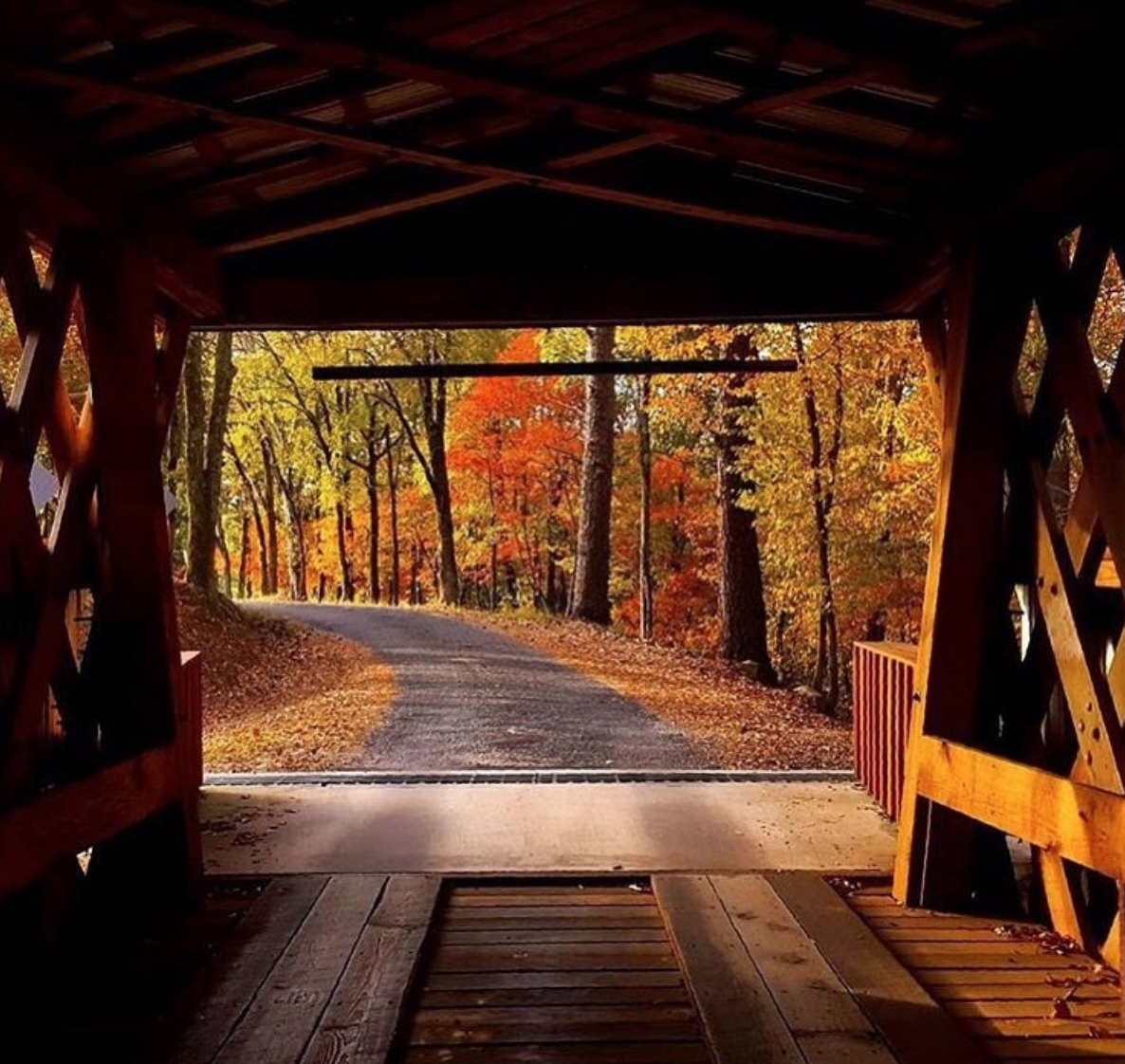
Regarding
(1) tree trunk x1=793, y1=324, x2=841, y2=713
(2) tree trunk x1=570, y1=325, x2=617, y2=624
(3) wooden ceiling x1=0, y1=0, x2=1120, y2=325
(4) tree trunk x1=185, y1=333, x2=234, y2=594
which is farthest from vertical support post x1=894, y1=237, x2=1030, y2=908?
(2) tree trunk x1=570, y1=325, x2=617, y2=624

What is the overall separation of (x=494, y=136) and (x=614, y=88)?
2.22ft

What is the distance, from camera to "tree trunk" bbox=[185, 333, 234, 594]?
637 inches

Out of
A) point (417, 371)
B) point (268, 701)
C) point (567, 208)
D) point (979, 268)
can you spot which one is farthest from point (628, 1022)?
point (268, 701)

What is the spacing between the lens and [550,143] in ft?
15.5

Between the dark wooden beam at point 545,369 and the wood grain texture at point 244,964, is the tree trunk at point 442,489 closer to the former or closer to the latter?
the dark wooden beam at point 545,369

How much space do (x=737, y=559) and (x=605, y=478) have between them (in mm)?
3873

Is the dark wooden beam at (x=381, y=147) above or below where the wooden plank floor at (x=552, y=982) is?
above

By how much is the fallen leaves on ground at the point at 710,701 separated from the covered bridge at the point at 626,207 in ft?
15.2

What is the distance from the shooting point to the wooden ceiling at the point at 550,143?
3320 millimetres

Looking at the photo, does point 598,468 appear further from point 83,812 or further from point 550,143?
point 83,812

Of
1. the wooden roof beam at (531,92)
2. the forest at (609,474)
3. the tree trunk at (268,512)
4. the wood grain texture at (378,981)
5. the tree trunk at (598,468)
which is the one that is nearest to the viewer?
the wooden roof beam at (531,92)

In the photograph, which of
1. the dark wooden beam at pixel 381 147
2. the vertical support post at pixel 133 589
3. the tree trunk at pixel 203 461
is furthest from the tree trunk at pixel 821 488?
the vertical support post at pixel 133 589

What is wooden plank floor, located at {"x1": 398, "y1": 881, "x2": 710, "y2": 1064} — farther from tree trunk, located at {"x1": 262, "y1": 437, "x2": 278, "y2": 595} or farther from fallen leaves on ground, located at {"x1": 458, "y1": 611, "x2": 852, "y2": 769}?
tree trunk, located at {"x1": 262, "y1": 437, "x2": 278, "y2": 595}

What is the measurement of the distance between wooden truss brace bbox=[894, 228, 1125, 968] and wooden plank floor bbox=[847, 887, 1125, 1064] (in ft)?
0.55
